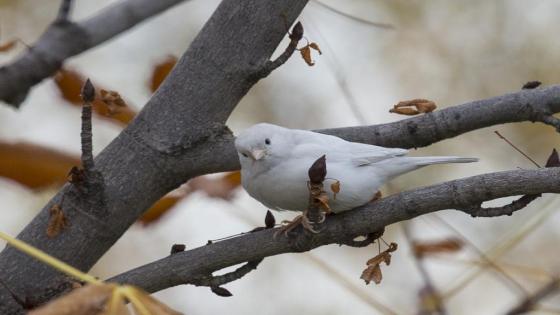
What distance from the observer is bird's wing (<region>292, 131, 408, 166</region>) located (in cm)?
193

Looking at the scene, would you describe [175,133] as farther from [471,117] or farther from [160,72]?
[471,117]

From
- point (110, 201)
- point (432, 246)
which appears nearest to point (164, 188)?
point (110, 201)

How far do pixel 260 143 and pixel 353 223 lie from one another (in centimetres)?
41

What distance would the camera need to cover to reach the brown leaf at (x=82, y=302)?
101 cm

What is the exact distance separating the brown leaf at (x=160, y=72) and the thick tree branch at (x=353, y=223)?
570 mm

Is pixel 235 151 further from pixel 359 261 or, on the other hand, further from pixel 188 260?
pixel 359 261

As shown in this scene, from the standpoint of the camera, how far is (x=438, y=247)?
7.39 ft

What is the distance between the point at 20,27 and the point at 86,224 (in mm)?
3614

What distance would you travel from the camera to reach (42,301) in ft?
6.25

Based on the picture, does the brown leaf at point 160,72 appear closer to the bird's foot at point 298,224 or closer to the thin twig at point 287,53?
the thin twig at point 287,53

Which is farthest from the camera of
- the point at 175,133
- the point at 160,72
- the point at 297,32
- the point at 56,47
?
the point at 160,72

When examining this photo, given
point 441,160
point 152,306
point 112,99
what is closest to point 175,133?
point 112,99

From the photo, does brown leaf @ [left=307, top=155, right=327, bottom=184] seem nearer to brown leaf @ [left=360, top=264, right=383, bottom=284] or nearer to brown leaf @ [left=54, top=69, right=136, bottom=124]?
brown leaf @ [left=360, top=264, right=383, bottom=284]

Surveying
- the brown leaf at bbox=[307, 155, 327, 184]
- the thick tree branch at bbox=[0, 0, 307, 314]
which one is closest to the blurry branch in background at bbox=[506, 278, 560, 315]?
the brown leaf at bbox=[307, 155, 327, 184]
